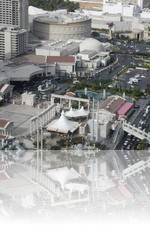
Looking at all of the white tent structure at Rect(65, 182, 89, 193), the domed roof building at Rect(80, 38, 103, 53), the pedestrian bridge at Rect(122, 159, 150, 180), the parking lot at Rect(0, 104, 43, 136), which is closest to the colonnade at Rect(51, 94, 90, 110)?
the parking lot at Rect(0, 104, 43, 136)

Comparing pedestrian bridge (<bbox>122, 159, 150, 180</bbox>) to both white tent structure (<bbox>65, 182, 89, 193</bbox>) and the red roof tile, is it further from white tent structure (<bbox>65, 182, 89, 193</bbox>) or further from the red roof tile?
the red roof tile

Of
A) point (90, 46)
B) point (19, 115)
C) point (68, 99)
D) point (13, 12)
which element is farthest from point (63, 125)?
point (13, 12)

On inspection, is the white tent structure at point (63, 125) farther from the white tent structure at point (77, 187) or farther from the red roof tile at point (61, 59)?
the red roof tile at point (61, 59)

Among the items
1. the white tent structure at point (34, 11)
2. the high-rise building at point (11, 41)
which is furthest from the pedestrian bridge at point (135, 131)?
the white tent structure at point (34, 11)

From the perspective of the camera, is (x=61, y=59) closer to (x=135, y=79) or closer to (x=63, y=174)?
(x=135, y=79)

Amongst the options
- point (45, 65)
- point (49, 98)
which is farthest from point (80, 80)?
point (49, 98)

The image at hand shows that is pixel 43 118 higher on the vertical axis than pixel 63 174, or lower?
lower
